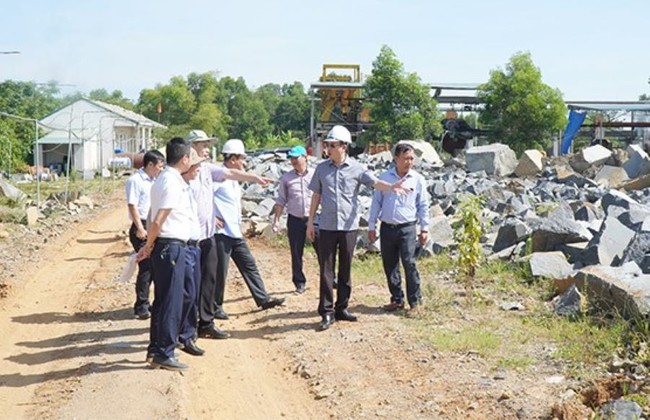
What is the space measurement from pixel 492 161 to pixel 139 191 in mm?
19739

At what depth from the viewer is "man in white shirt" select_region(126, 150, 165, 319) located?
854 cm

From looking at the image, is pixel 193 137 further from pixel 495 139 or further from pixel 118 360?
pixel 495 139

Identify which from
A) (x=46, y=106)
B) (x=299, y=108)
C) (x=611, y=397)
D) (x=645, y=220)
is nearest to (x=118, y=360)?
(x=611, y=397)

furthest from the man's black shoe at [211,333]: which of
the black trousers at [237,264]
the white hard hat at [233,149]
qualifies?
the white hard hat at [233,149]

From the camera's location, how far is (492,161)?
26.9m

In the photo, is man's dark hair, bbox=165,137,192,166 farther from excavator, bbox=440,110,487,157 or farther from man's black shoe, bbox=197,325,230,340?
excavator, bbox=440,110,487,157

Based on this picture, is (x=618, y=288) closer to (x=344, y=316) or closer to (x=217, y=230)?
(x=344, y=316)

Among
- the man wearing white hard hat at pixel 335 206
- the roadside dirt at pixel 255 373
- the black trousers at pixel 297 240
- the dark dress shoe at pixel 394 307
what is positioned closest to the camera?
the roadside dirt at pixel 255 373

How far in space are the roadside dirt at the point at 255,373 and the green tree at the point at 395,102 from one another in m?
30.7

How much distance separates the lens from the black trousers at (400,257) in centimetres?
859

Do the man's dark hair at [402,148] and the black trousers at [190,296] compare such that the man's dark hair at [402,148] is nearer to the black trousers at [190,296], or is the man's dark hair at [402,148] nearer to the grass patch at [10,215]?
the black trousers at [190,296]

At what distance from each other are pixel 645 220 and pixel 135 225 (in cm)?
639

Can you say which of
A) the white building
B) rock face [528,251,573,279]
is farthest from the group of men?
the white building

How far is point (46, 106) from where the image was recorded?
6306cm
